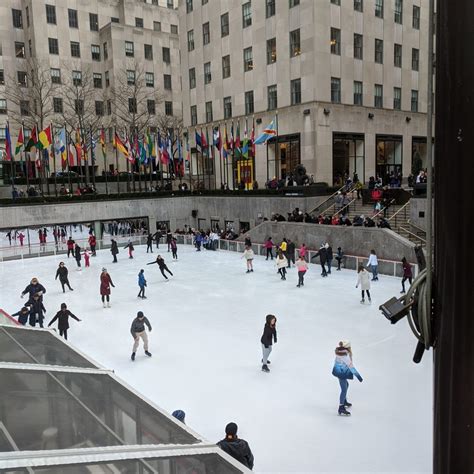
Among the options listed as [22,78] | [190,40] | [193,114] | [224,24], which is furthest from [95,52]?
[224,24]

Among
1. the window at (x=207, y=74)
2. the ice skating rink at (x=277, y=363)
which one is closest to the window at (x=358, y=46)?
the window at (x=207, y=74)

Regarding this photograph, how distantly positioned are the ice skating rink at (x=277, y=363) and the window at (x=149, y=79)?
3917cm

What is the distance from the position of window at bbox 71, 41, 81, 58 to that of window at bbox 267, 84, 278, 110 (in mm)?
28019

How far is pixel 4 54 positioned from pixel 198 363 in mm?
51939

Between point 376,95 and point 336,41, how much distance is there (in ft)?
16.9

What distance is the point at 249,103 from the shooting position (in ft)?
117

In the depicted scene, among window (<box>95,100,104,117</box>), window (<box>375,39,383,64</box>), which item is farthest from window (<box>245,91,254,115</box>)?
window (<box>95,100,104,117</box>)

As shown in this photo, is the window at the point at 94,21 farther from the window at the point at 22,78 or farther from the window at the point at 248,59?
the window at the point at 248,59

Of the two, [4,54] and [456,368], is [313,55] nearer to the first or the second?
[456,368]

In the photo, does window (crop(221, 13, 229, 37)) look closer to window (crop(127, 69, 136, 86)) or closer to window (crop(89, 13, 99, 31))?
window (crop(127, 69, 136, 86))

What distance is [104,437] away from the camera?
3828mm

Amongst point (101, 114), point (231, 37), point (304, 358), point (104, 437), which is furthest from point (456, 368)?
point (101, 114)

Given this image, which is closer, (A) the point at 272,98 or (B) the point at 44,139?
(B) the point at 44,139

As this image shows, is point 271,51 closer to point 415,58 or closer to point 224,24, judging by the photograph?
point 224,24
